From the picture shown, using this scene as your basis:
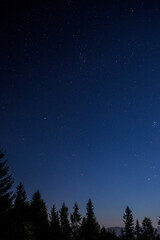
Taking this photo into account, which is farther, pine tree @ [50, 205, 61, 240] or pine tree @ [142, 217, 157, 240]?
pine tree @ [50, 205, 61, 240]

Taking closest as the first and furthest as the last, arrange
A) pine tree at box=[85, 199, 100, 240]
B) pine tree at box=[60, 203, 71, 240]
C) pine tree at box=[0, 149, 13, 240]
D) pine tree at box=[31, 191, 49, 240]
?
pine tree at box=[0, 149, 13, 240] < pine tree at box=[31, 191, 49, 240] < pine tree at box=[85, 199, 100, 240] < pine tree at box=[60, 203, 71, 240]

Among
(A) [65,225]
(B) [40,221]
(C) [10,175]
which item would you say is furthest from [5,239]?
(A) [65,225]

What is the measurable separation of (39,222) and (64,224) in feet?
68.2

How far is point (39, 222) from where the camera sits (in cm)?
3697

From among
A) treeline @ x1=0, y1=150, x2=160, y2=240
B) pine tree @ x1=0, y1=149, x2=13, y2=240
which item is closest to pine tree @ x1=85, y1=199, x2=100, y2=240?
treeline @ x1=0, y1=150, x2=160, y2=240

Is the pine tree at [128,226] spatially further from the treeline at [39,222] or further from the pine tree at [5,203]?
the pine tree at [5,203]

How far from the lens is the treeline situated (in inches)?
537

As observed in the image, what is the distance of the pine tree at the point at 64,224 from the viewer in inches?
1979

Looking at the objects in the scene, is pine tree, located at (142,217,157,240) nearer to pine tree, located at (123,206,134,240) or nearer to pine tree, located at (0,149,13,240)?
pine tree, located at (123,206,134,240)

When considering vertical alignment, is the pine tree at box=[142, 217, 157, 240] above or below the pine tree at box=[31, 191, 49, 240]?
below

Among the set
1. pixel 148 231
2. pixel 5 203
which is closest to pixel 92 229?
pixel 148 231

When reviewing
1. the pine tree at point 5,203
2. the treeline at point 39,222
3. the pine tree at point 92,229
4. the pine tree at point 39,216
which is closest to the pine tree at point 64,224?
the treeline at point 39,222

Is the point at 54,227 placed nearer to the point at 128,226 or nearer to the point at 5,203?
the point at 128,226

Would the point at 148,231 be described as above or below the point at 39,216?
below
